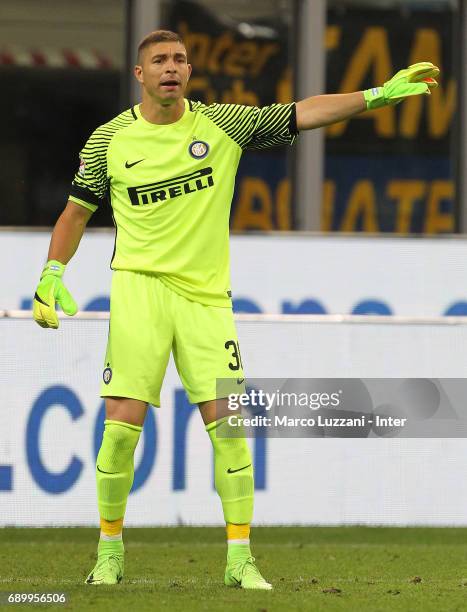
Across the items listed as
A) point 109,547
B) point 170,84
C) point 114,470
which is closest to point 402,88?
point 170,84

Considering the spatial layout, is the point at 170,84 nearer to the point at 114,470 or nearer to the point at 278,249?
the point at 114,470

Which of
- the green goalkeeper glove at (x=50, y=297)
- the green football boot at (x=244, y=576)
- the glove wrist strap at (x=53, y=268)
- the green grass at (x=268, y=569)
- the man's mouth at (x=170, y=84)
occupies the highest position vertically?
the man's mouth at (x=170, y=84)

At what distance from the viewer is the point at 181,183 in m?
5.77

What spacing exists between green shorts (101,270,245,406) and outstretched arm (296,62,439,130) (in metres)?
0.76

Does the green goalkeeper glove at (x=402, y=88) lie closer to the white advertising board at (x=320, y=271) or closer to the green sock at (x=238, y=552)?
the green sock at (x=238, y=552)

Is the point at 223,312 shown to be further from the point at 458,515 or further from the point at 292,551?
the point at 458,515

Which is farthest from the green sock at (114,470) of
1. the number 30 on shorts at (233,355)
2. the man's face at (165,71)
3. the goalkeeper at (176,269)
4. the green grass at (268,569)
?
the man's face at (165,71)

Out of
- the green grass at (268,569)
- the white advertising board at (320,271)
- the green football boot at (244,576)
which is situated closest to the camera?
the green grass at (268,569)

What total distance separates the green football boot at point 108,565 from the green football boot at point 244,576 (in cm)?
39

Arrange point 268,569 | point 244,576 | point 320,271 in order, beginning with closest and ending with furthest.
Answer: point 244,576
point 268,569
point 320,271

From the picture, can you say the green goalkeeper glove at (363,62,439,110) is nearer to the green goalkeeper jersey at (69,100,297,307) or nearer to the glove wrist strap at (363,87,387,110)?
the glove wrist strap at (363,87,387,110)

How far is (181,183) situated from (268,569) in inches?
70.3

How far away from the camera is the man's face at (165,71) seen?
5.74 metres

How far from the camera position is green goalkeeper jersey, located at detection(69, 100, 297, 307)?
5.75m
